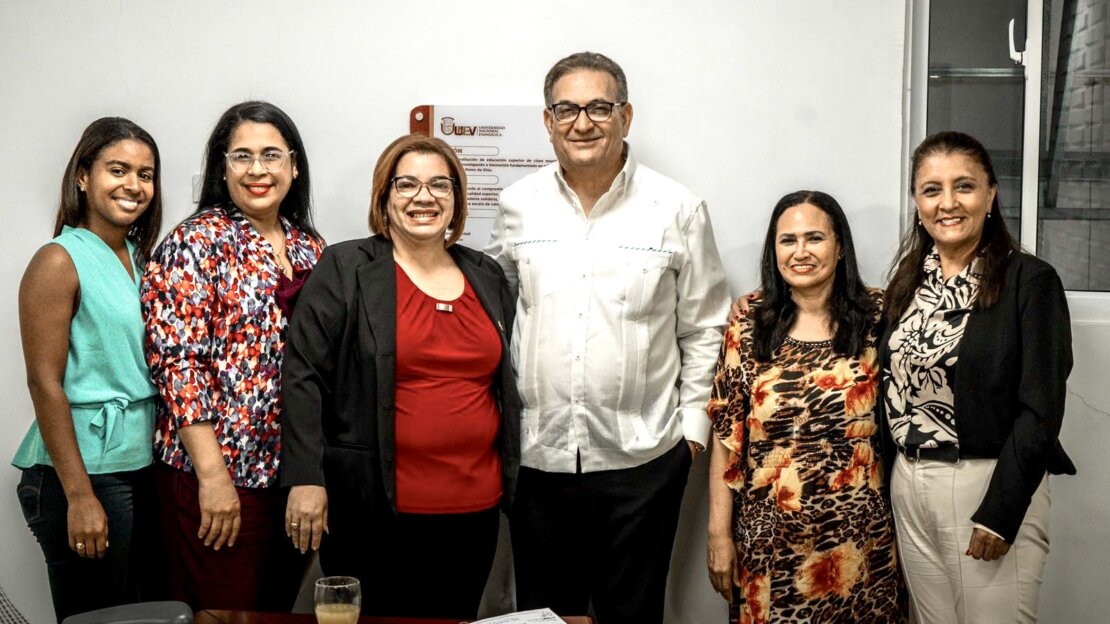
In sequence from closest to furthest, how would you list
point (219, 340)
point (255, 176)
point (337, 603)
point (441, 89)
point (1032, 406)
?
point (337, 603) → point (1032, 406) → point (219, 340) → point (255, 176) → point (441, 89)

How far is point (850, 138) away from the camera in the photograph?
2650 mm

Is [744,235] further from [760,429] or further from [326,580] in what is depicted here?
[326,580]

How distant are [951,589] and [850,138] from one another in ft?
4.09

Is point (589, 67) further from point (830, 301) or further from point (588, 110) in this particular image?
point (830, 301)

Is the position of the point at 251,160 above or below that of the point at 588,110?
below

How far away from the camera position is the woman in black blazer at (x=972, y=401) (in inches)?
78.0

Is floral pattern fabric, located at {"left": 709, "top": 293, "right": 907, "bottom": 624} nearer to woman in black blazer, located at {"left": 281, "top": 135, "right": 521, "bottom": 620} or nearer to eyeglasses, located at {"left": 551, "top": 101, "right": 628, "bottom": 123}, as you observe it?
woman in black blazer, located at {"left": 281, "top": 135, "right": 521, "bottom": 620}

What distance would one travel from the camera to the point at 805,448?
2.19 meters

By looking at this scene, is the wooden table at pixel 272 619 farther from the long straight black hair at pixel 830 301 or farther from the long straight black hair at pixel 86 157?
the long straight black hair at pixel 86 157

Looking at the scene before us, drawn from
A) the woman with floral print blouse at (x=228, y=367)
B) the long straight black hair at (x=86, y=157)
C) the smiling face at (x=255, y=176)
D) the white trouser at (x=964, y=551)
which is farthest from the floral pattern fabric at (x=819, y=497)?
the long straight black hair at (x=86, y=157)

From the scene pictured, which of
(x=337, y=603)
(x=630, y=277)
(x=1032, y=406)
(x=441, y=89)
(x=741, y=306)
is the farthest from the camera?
(x=441, y=89)

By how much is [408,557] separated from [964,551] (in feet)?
4.06

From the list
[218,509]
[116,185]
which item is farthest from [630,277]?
[116,185]

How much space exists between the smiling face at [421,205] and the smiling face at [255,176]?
0.93 feet
